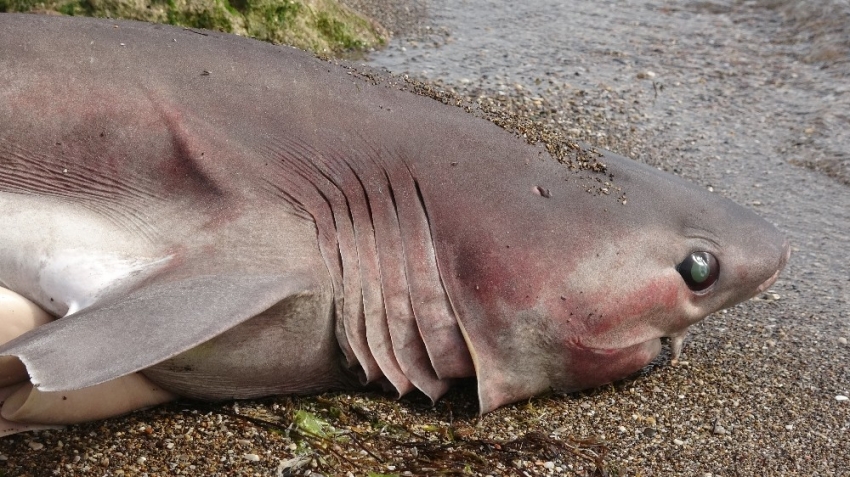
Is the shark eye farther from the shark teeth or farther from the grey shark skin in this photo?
the shark teeth

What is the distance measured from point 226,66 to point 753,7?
7.27 metres

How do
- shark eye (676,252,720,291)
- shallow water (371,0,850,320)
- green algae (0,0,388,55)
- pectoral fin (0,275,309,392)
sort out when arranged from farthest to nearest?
shallow water (371,0,850,320)
green algae (0,0,388,55)
shark eye (676,252,720,291)
pectoral fin (0,275,309,392)

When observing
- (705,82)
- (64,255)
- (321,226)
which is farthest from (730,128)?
(64,255)

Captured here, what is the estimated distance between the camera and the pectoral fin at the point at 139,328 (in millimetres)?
2543

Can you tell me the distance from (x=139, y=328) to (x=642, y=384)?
1.79 m

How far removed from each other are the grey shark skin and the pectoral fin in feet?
0.11

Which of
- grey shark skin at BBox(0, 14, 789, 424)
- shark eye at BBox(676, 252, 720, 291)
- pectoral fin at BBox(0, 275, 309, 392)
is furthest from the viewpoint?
shark eye at BBox(676, 252, 720, 291)

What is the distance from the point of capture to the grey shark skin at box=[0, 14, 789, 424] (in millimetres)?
3129

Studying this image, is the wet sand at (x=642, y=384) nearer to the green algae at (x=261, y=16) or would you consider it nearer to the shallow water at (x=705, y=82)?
the shallow water at (x=705, y=82)

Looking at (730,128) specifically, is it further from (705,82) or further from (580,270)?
(580,270)

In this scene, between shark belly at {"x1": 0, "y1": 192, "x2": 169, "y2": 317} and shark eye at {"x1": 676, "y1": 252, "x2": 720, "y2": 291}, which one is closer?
shark belly at {"x1": 0, "y1": 192, "x2": 169, "y2": 317}

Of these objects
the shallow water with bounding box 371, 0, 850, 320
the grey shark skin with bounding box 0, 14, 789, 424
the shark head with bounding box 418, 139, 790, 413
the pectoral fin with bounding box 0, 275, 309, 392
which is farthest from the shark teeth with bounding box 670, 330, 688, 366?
the pectoral fin with bounding box 0, 275, 309, 392

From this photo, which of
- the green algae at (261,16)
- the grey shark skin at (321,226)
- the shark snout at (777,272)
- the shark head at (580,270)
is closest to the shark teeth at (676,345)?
the shark head at (580,270)

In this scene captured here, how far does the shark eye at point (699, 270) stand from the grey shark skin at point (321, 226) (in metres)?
0.01
